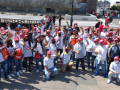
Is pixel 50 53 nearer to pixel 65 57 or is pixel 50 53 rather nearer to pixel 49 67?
pixel 49 67

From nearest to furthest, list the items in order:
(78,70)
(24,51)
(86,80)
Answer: (86,80), (24,51), (78,70)

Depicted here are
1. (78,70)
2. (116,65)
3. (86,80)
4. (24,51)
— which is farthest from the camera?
(78,70)

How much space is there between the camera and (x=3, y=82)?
584cm

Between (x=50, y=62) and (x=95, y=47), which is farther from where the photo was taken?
(x=95, y=47)

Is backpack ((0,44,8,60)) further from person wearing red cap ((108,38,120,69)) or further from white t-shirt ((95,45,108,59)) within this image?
person wearing red cap ((108,38,120,69))

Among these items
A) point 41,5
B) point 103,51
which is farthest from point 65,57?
point 41,5

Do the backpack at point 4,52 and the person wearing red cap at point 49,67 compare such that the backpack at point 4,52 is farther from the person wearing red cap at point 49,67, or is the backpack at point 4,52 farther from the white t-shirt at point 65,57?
the white t-shirt at point 65,57

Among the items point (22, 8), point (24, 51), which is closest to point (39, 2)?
point (22, 8)

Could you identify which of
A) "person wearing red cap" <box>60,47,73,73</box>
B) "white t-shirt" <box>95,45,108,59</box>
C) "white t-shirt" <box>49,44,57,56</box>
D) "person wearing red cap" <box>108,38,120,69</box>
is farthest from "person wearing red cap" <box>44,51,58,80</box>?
"person wearing red cap" <box>108,38,120,69</box>

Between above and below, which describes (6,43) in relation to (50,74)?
above

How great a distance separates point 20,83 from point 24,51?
1.41 meters

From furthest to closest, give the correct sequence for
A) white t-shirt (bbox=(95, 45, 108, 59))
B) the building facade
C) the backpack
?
the building facade < white t-shirt (bbox=(95, 45, 108, 59)) < the backpack

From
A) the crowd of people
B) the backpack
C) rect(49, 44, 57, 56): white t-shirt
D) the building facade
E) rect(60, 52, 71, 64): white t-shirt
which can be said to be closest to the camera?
the backpack

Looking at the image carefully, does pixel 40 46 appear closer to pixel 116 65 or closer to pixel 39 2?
pixel 116 65
